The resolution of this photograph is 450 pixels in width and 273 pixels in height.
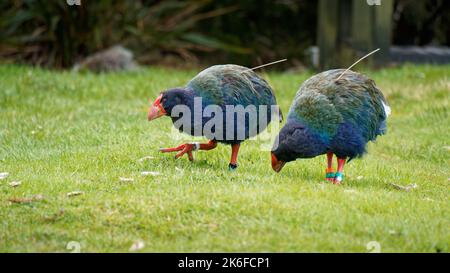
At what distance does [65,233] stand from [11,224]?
16.2 inches

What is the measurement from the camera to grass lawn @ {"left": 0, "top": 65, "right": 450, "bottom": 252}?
4.83m

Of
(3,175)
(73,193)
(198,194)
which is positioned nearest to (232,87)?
(198,194)

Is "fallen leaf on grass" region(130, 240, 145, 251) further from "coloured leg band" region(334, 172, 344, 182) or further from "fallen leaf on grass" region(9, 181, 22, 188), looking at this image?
"coloured leg band" region(334, 172, 344, 182)

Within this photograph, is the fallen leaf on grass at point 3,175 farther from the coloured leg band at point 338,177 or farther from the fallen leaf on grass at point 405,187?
the fallen leaf on grass at point 405,187

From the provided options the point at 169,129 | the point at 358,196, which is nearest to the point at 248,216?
the point at 358,196

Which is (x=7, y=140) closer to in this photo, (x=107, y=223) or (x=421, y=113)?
(x=107, y=223)

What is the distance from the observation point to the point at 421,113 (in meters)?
9.23

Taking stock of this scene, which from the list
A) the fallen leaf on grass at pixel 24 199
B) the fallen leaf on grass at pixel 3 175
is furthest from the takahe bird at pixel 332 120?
the fallen leaf on grass at pixel 3 175

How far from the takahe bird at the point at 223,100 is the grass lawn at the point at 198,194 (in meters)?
0.36

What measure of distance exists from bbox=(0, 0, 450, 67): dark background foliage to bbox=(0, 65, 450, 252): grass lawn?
11.9 feet

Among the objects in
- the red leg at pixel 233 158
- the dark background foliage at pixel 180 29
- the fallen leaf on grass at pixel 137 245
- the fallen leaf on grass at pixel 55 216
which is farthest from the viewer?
the dark background foliage at pixel 180 29

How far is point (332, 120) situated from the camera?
5668 millimetres

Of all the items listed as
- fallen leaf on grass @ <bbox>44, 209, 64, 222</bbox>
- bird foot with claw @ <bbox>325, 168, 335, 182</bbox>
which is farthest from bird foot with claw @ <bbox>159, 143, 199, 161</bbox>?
fallen leaf on grass @ <bbox>44, 209, 64, 222</bbox>

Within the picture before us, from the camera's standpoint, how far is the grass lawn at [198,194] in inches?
190
